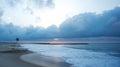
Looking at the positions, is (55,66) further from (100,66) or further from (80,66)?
(100,66)

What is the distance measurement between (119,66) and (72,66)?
585 centimetres

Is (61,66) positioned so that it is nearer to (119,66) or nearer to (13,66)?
(13,66)

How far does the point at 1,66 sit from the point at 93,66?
10.3 meters

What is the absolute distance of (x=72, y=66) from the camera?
22.2 meters

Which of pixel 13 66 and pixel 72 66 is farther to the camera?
pixel 72 66

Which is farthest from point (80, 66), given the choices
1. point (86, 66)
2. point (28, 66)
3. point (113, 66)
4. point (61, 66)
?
point (28, 66)

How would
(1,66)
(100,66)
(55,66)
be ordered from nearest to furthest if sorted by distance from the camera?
(1,66), (55,66), (100,66)

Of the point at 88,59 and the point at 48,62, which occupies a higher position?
the point at 48,62

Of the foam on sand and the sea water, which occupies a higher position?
the foam on sand

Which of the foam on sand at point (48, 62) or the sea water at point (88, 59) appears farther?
the sea water at point (88, 59)

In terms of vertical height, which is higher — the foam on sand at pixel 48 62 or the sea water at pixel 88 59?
the foam on sand at pixel 48 62

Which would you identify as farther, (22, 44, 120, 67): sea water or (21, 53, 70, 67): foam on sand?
(22, 44, 120, 67): sea water

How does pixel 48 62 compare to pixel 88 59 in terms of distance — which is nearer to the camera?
pixel 48 62

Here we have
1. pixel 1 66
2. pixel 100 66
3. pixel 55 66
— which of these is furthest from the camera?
pixel 100 66
